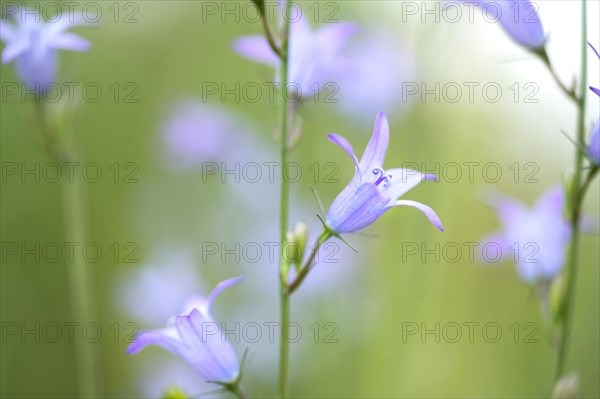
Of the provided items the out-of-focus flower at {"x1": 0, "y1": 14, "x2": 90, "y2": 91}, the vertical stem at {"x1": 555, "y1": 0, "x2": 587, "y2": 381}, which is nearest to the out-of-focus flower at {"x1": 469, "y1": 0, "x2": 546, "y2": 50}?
the vertical stem at {"x1": 555, "y1": 0, "x2": 587, "y2": 381}

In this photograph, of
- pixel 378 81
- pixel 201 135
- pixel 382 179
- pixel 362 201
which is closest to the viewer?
pixel 362 201

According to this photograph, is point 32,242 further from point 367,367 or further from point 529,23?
point 529,23

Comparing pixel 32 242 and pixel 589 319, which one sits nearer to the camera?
pixel 589 319

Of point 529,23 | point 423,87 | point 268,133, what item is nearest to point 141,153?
point 268,133

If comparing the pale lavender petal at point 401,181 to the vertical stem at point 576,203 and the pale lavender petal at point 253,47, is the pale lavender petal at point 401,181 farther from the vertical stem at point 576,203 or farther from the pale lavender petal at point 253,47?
the pale lavender petal at point 253,47

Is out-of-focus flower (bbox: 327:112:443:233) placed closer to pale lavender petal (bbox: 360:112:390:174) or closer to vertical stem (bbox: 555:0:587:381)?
pale lavender petal (bbox: 360:112:390:174)

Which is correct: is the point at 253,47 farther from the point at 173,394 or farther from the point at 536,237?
the point at 536,237

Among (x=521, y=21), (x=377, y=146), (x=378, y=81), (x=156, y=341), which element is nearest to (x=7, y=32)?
(x=156, y=341)
